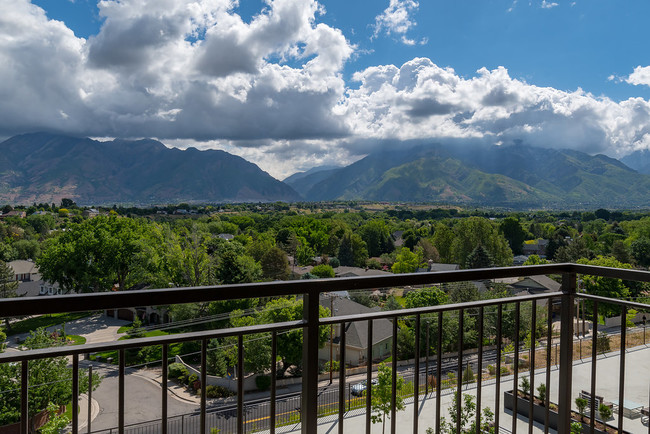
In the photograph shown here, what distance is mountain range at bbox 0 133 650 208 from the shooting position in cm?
7725

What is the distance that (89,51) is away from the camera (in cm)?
2308

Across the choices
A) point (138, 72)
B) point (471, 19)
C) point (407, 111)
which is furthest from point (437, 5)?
point (138, 72)

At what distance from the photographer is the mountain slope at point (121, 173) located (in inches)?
2651

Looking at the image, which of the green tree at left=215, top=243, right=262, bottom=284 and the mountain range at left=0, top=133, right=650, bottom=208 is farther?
the mountain range at left=0, top=133, right=650, bottom=208

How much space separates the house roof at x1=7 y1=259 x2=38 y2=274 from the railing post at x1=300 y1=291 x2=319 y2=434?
33110mm

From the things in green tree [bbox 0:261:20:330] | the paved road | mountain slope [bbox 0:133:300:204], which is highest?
mountain slope [bbox 0:133:300:204]

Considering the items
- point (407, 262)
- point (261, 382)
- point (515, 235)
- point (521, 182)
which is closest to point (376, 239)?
point (407, 262)

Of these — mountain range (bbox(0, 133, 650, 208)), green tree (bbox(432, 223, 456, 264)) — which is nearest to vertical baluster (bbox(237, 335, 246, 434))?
green tree (bbox(432, 223, 456, 264))

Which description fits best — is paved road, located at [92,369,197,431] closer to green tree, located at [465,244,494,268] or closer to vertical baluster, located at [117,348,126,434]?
vertical baluster, located at [117,348,126,434]

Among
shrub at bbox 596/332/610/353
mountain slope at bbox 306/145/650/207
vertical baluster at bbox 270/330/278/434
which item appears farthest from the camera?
mountain slope at bbox 306/145/650/207

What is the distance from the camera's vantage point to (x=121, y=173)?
11031cm

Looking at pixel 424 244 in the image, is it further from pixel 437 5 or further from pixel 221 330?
pixel 221 330

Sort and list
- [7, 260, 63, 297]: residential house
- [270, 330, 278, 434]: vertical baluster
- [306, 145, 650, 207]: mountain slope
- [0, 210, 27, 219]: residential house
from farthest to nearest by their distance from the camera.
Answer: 1. [306, 145, 650, 207]: mountain slope
2. [0, 210, 27, 219]: residential house
3. [7, 260, 63, 297]: residential house
4. [270, 330, 278, 434]: vertical baluster

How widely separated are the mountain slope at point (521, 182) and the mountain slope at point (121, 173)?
163 ft
